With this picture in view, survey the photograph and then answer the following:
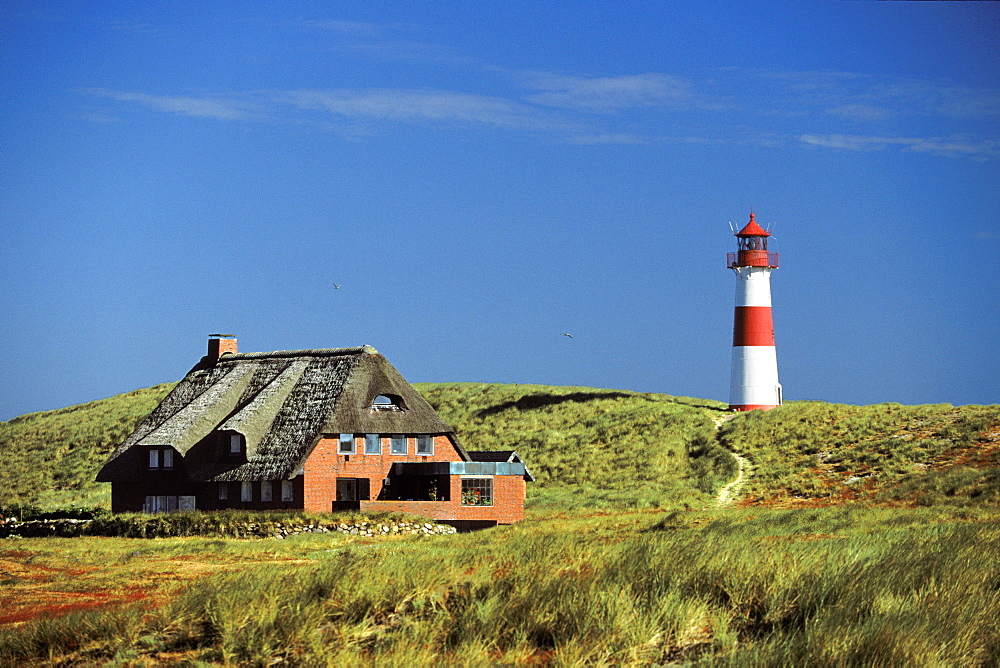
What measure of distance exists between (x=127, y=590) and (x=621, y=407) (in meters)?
55.1

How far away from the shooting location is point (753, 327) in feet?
211

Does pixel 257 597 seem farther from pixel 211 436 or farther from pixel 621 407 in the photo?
pixel 621 407

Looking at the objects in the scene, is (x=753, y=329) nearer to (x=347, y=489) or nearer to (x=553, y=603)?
(x=347, y=489)

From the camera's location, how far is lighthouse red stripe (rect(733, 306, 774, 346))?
2520 inches

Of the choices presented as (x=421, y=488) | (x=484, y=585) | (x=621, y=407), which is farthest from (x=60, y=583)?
(x=621, y=407)

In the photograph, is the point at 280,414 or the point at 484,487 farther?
the point at 280,414

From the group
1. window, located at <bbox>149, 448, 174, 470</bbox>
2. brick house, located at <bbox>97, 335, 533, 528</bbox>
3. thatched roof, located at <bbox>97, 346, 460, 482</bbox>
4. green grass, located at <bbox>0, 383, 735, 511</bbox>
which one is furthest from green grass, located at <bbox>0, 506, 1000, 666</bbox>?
window, located at <bbox>149, 448, 174, 470</bbox>

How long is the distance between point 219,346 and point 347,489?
12.9m

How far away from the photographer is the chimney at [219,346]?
5425 centimetres

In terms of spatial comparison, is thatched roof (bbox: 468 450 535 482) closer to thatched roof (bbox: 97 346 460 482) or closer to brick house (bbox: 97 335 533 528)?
brick house (bbox: 97 335 533 528)

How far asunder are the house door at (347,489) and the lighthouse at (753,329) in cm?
2740

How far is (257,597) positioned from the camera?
1471 cm

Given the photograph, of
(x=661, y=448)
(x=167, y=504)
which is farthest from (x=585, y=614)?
(x=661, y=448)

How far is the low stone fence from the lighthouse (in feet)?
90.7
